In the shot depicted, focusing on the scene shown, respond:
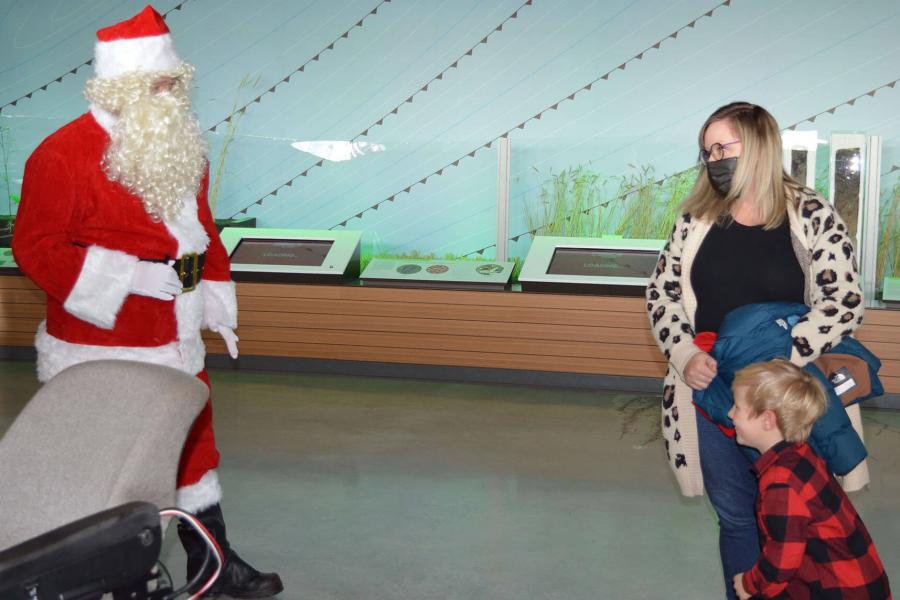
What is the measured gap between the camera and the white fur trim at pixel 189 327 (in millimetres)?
2652

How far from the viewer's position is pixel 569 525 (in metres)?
3.45

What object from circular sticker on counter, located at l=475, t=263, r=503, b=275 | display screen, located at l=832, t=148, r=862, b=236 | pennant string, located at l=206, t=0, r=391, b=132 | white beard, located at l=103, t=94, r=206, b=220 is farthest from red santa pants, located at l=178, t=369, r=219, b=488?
pennant string, located at l=206, t=0, r=391, b=132

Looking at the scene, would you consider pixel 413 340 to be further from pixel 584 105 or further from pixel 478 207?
pixel 584 105

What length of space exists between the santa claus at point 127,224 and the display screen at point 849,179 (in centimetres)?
323

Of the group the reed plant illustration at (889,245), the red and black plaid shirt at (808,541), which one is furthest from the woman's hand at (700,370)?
the reed plant illustration at (889,245)

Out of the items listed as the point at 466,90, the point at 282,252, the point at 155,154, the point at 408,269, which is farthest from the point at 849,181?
the point at 155,154

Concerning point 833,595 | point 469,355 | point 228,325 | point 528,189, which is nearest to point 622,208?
point 528,189

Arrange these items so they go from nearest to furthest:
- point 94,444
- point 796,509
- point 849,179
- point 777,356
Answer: point 94,444, point 796,509, point 777,356, point 849,179

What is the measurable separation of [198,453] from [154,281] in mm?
474

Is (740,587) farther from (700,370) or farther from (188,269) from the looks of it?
(188,269)

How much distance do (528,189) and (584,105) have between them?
0.81 meters

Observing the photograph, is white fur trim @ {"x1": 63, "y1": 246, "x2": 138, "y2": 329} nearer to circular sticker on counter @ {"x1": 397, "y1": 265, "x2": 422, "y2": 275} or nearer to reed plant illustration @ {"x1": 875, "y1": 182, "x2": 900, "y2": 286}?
circular sticker on counter @ {"x1": 397, "y1": 265, "x2": 422, "y2": 275}

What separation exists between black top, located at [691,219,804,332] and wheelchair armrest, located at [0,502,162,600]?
1.27 meters

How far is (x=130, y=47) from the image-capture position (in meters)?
2.59
